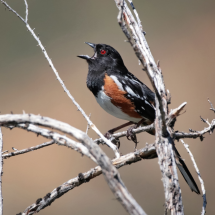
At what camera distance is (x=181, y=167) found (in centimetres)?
164

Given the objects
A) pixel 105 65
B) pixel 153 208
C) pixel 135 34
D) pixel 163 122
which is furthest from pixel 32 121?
pixel 153 208

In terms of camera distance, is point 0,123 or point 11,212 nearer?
point 0,123

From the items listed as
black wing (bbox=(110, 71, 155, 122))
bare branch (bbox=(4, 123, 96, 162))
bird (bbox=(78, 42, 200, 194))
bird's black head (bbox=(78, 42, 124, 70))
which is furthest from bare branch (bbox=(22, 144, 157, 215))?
bird's black head (bbox=(78, 42, 124, 70))

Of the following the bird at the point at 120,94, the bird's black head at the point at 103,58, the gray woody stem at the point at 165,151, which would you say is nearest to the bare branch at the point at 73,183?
the gray woody stem at the point at 165,151

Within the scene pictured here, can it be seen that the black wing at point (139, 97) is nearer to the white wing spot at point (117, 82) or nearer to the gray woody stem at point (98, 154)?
the white wing spot at point (117, 82)

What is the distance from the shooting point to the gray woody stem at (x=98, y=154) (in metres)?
0.67

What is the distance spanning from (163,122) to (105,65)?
1504mm

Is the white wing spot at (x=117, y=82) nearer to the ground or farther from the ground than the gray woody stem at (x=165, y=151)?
farther from the ground

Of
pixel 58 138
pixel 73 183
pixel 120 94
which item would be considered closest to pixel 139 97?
pixel 120 94

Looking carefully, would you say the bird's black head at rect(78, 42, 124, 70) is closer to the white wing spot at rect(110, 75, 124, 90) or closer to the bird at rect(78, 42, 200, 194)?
the bird at rect(78, 42, 200, 194)

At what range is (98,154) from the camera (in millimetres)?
707

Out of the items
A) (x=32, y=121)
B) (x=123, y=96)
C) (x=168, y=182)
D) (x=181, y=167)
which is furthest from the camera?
(x=123, y=96)

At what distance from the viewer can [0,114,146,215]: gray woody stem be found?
674 mm

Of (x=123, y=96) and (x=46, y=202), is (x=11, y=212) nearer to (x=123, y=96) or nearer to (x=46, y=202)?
(x=123, y=96)
